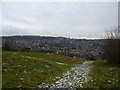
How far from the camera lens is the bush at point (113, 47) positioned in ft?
113

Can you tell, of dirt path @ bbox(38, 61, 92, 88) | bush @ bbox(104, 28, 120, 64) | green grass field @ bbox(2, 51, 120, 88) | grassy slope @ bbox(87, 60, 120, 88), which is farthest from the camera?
bush @ bbox(104, 28, 120, 64)

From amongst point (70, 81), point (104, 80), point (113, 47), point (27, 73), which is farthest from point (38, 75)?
point (113, 47)

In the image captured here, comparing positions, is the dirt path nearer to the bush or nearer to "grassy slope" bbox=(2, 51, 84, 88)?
"grassy slope" bbox=(2, 51, 84, 88)

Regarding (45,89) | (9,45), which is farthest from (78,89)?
(9,45)

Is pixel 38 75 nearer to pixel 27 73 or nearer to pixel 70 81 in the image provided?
pixel 27 73

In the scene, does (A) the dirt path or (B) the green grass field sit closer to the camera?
(A) the dirt path

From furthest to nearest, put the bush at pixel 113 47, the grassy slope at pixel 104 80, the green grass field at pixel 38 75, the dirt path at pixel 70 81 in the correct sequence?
the bush at pixel 113 47, the grassy slope at pixel 104 80, the green grass field at pixel 38 75, the dirt path at pixel 70 81

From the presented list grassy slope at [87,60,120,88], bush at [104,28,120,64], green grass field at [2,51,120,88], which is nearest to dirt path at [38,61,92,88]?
green grass field at [2,51,120,88]

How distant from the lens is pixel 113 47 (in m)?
35.2

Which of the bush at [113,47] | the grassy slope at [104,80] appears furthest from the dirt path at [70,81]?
the bush at [113,47]

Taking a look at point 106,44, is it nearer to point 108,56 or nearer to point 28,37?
point 108,56

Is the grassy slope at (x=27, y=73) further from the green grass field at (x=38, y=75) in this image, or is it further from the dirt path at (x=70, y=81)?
the dirt path at (x=70, y=81)

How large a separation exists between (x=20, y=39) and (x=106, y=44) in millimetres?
166463

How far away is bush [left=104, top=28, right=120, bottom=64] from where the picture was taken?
3441 centimetres
